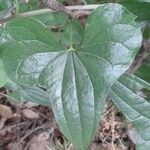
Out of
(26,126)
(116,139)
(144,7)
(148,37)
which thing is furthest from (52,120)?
(144,7)

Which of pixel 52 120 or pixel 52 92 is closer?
pixel 52 92

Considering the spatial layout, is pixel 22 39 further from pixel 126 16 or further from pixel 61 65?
pixel 126 16

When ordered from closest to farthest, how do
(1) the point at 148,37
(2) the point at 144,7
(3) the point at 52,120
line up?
(2) the point at 144,7
(1) the point at 148,37
(3) the point at 52,120

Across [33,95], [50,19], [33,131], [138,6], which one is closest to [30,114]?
[33,131]

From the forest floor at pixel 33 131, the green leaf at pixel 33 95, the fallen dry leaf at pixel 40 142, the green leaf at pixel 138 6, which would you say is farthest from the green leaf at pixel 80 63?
the fallen dry leaf at pixel 40 142

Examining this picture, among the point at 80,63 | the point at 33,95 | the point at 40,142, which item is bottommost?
the point at 40,142

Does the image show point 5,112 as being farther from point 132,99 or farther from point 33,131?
point 132,99
